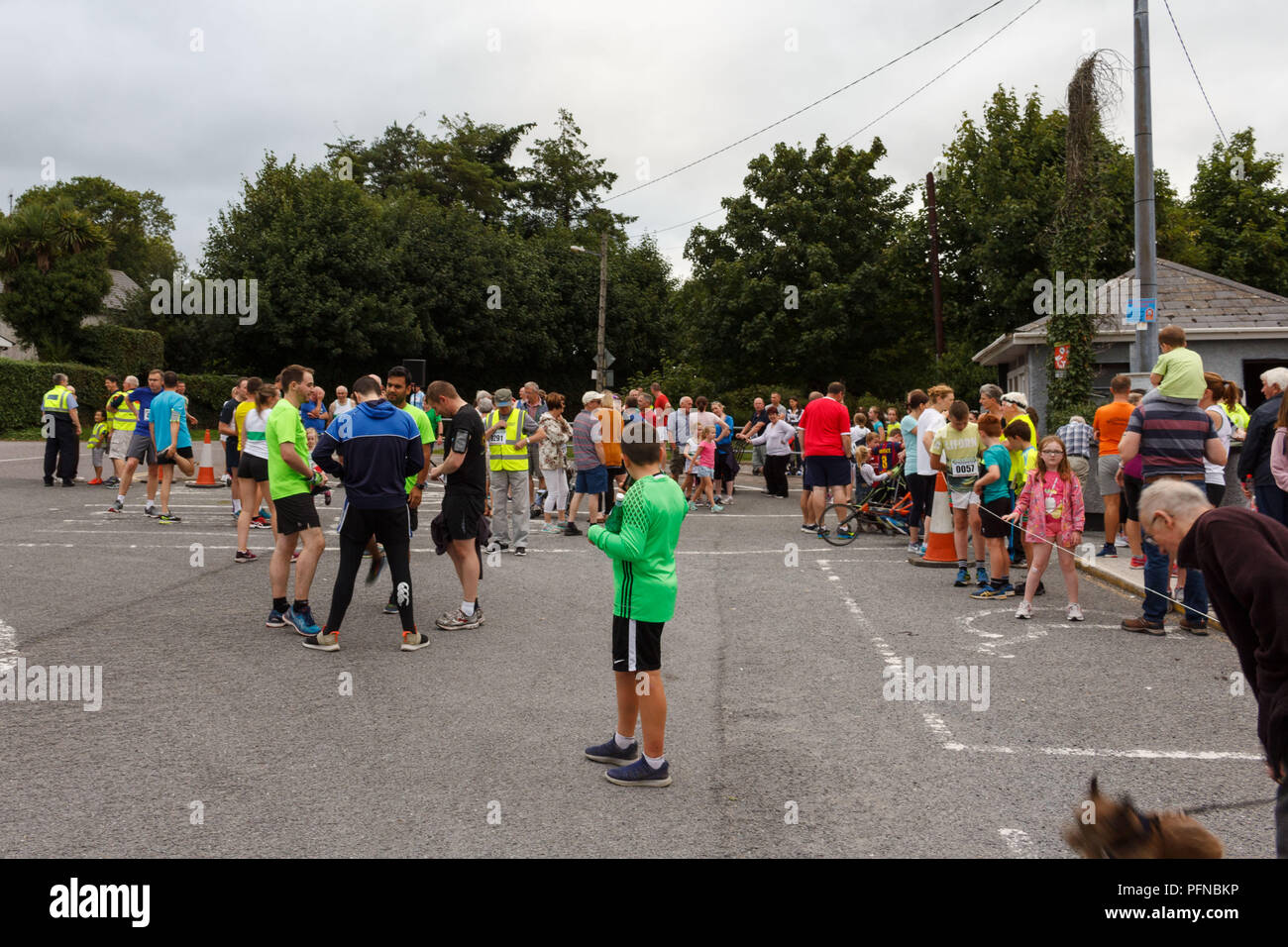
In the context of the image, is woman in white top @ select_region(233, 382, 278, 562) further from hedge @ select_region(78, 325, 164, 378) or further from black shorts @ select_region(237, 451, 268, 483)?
hedge @ select_region(78, 325, 164, 378)

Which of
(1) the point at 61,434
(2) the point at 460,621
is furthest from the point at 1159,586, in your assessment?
(1) the point at 61,434

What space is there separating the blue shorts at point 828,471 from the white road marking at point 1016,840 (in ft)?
31.9

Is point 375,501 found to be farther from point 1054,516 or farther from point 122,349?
point 122,349

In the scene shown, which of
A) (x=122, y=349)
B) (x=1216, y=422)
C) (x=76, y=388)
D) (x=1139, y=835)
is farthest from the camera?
(x=122, y=349)

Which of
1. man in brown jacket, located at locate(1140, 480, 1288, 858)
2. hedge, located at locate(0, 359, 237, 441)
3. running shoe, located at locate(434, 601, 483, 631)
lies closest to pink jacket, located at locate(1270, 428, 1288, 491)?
man in brown jacket, located at locate(1140, 480, 1288, 858)

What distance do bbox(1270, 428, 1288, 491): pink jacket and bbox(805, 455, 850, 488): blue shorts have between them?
687 cm

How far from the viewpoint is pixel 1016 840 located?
4.28m

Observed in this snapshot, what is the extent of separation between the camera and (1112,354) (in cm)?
2448

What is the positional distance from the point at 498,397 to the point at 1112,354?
677 inches

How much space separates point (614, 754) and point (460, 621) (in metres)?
3.43

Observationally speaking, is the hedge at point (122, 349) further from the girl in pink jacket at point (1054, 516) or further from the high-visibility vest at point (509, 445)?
the girl in pink jacket at point (1054, 516)

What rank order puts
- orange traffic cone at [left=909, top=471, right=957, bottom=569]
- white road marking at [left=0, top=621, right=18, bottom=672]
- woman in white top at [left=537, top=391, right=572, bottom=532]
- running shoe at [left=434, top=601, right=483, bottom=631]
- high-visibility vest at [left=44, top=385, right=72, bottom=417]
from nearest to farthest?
white road marking at [left=0, top=621, right=18, bottom=672]
running shoe at [left=434, top=601, right=483, bottom=631]
orange traffic cone at [left=909, top=471, right=957, bottom=569]
woman in white top at [left=537, top=391, right=572, bottom=532]
high-visibility vest at [left=44, top=385, right=72, bottom=417]

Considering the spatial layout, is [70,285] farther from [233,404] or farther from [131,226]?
[131,226]

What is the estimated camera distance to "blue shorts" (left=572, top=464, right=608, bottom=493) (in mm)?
14188
